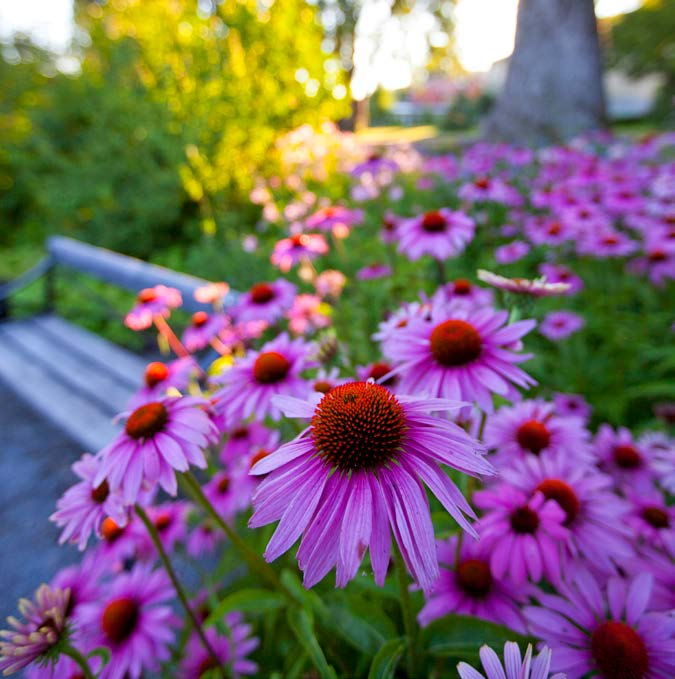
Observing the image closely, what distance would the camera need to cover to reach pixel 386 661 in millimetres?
597

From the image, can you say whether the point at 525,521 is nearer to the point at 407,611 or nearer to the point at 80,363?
the point at 407,611

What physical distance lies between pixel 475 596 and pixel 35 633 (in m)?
0.70

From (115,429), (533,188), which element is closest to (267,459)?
(115,429)

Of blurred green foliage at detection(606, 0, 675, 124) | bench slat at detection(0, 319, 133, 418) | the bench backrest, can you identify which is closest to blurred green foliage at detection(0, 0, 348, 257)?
the bench backrest

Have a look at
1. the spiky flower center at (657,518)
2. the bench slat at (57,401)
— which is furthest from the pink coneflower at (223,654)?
the bench slat at (57,401)

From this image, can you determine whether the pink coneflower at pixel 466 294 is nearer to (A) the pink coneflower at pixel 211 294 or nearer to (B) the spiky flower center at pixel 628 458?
(B) the spiky flower center at pixel 628 458

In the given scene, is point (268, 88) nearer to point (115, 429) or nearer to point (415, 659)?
point (115, 429)

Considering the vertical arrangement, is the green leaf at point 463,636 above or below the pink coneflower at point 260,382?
below

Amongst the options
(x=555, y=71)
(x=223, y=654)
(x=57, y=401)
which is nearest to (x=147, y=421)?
(x=223, y=654)

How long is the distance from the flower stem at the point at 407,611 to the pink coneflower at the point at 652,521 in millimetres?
493

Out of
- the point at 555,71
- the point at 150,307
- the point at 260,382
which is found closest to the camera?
the point at 260,382

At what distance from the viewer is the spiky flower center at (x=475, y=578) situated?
2.51 feet

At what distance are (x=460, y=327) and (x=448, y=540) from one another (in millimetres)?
457

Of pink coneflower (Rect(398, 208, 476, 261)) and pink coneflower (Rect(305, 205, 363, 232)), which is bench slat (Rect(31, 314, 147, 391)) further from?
pink coneflower (Rect(398, 208, 476, 261))
